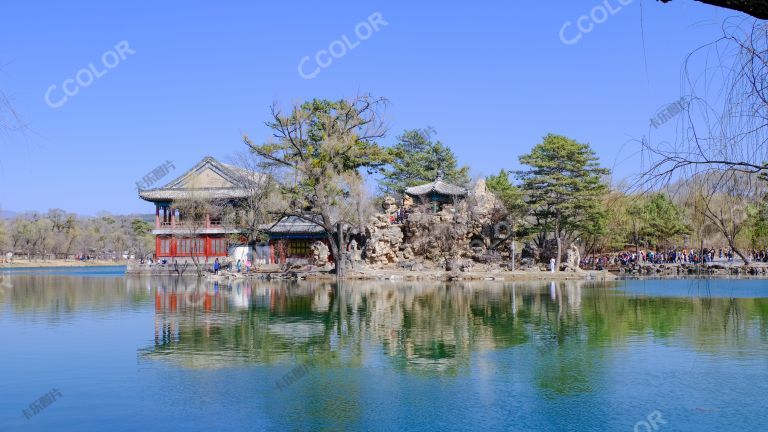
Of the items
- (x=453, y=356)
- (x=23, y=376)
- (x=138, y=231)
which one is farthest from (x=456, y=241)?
(x=138, y=231)

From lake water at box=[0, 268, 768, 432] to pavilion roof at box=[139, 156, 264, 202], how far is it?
1026 inches

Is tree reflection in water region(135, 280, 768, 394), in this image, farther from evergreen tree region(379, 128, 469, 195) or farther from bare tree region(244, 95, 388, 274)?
evergreen tree region(379, 128, 469, 195)

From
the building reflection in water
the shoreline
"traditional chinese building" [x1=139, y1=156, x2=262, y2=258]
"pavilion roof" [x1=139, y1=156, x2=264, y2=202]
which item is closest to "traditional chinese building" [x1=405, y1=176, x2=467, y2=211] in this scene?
"pavilion roof" [x1=139, y1=156, x2=264, y2=202]

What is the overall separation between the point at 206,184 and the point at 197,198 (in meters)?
3.62

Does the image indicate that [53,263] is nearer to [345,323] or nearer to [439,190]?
[439,190]

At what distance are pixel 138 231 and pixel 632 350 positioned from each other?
7712cm

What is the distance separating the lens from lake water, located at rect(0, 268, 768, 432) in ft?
27.6

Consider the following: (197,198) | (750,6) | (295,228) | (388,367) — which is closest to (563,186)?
(295,228)

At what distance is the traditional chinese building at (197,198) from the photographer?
155ft

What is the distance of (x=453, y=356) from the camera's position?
40.0 ft

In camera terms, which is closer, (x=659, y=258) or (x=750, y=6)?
(x=750, y=6)

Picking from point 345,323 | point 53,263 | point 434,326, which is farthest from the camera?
point 53,263

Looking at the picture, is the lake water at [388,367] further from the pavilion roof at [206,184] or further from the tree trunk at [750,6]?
the pavilion roof at [206,184]

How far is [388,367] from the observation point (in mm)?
11203
